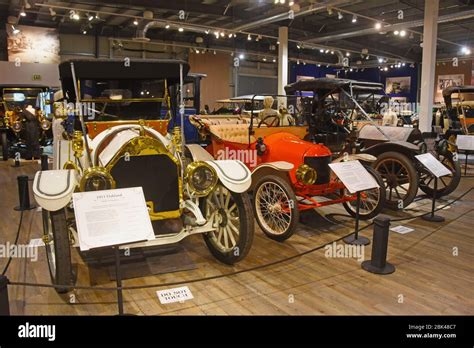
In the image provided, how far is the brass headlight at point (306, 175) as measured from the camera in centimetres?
449

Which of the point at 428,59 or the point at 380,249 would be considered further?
the point at 428,59

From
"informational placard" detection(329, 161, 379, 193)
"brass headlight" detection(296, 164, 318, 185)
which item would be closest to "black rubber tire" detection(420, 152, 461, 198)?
"informational placard" detection(329, 161, 379, 193)

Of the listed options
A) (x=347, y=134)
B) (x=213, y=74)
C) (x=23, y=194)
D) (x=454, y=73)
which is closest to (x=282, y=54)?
(x=213, y=74)

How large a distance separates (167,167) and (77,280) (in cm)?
120

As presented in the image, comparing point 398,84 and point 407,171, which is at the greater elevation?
point 398,84

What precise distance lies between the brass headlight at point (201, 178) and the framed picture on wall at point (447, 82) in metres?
19.3

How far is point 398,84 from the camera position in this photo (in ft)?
72.6

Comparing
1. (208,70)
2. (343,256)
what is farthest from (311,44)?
(343,256)

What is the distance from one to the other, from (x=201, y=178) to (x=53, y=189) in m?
1.17

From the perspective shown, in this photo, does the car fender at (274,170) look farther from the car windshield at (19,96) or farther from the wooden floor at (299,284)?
the car windshield at (19,96)

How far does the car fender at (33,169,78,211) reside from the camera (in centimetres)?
284

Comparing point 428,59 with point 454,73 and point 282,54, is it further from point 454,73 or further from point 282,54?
point 454,73

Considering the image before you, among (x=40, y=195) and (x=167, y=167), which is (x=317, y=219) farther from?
(x=40, y=195)

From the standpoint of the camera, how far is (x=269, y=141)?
5230mm
